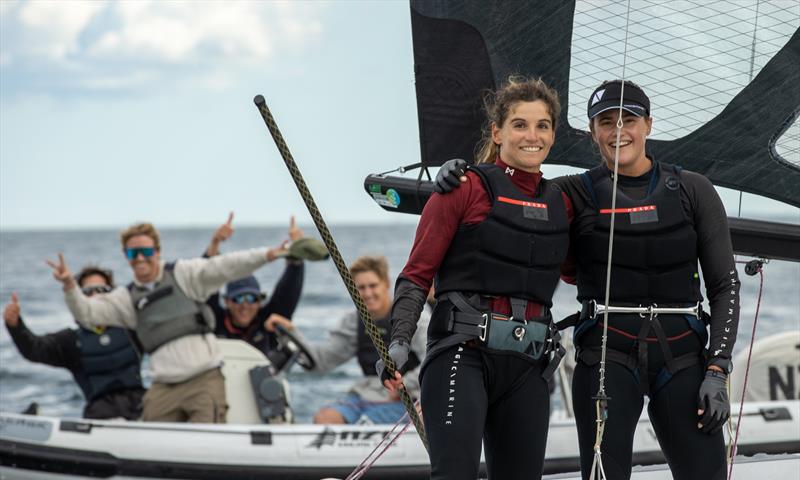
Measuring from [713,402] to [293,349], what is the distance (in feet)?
13.4

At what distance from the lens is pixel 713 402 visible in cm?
302

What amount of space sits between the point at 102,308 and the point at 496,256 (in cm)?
395

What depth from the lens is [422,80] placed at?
437cm

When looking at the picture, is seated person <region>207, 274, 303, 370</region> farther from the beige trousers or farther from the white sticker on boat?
the white sticker on boat

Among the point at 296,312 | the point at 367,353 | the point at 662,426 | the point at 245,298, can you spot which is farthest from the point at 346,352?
the point at 296,312

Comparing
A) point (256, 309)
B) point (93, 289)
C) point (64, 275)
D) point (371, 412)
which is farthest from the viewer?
point (256, 309)

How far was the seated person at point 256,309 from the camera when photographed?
692 cm

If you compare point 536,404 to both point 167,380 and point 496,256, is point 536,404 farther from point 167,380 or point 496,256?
point 167,380

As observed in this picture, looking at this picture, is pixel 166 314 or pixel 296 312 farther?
A: pixel 296 312

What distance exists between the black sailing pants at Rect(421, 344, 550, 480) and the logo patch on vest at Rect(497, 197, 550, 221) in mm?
363

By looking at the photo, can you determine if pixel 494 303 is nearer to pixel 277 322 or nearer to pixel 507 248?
pixel 507 248

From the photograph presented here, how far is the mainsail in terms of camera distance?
13.3ft

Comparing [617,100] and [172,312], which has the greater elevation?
[172,312]

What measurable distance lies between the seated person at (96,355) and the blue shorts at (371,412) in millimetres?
1263
